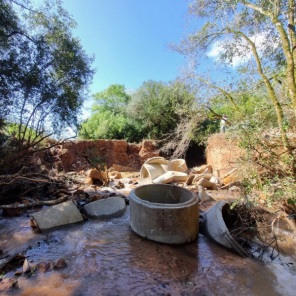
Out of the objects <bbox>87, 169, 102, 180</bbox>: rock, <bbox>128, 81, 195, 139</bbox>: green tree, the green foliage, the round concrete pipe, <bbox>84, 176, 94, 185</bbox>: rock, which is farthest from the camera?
the green foliage

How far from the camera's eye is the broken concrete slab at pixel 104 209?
5724 mm

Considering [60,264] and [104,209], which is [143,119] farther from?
[60,264]

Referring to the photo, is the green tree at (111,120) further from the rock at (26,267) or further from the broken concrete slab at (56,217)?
the rock at (26,267)

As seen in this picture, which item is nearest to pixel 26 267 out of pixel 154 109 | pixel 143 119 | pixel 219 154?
pixel 219 154

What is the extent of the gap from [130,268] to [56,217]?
A: 235 centimetres

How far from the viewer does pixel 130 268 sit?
3504 millimetres

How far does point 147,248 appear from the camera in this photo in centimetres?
413

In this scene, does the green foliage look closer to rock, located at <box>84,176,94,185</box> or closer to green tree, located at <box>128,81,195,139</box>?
green tree, located at <box>128,81,195,139</box>

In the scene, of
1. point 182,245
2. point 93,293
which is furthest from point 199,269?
point 93,293

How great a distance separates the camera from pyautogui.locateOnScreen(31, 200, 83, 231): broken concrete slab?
15.7ft

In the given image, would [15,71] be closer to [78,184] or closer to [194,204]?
[78,184]

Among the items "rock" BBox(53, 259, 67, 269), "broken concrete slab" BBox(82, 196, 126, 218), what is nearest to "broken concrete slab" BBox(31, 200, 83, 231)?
"broken concrete slab" BBox(82, 196, 126, 218)

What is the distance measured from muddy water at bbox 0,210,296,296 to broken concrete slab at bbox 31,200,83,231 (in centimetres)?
20

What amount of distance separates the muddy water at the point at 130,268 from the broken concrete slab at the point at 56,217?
0.20 m
